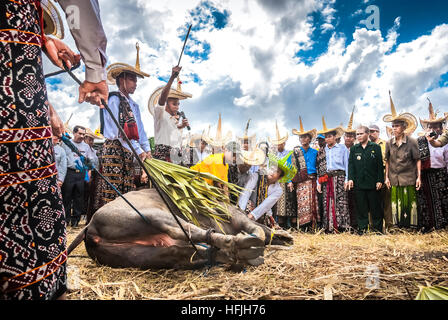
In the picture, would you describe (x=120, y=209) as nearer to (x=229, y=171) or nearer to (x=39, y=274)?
(x=39, y=274)

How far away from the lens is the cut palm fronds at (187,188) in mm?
2715

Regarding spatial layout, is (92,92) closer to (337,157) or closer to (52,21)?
(52,21)

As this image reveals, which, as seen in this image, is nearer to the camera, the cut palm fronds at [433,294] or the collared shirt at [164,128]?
the cut palm fronds at [433,294]

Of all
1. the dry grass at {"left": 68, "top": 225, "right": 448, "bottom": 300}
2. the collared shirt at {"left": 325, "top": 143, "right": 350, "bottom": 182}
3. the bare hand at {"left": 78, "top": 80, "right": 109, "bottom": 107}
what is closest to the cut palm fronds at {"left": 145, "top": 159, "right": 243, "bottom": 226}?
the dry grass at {"left": 68, "top": 225, "right": 448, "bottom": 300}

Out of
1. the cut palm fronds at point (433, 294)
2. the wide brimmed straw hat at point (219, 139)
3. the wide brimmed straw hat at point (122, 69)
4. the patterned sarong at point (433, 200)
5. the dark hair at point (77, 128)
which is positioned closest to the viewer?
the cut palm fronds at point (433, 294)

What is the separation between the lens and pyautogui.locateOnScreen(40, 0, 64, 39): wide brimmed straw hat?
1.62 m

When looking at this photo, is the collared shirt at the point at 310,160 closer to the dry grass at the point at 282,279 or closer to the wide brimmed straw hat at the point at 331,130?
the wide brimmed straw hat at the point at 331,130

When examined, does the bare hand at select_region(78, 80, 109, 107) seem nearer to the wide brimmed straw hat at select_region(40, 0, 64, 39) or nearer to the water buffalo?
the wide brimmed straw hat at select_region(40, 0, 64, 39)

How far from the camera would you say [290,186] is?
6.99 meters

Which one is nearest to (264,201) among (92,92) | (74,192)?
(92,92)

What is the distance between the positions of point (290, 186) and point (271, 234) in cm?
363

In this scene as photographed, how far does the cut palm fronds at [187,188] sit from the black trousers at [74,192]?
4839mm

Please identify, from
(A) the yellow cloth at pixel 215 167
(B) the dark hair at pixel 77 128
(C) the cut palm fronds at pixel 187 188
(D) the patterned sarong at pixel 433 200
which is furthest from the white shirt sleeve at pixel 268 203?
(B) the dark hair at pixel 77 128
